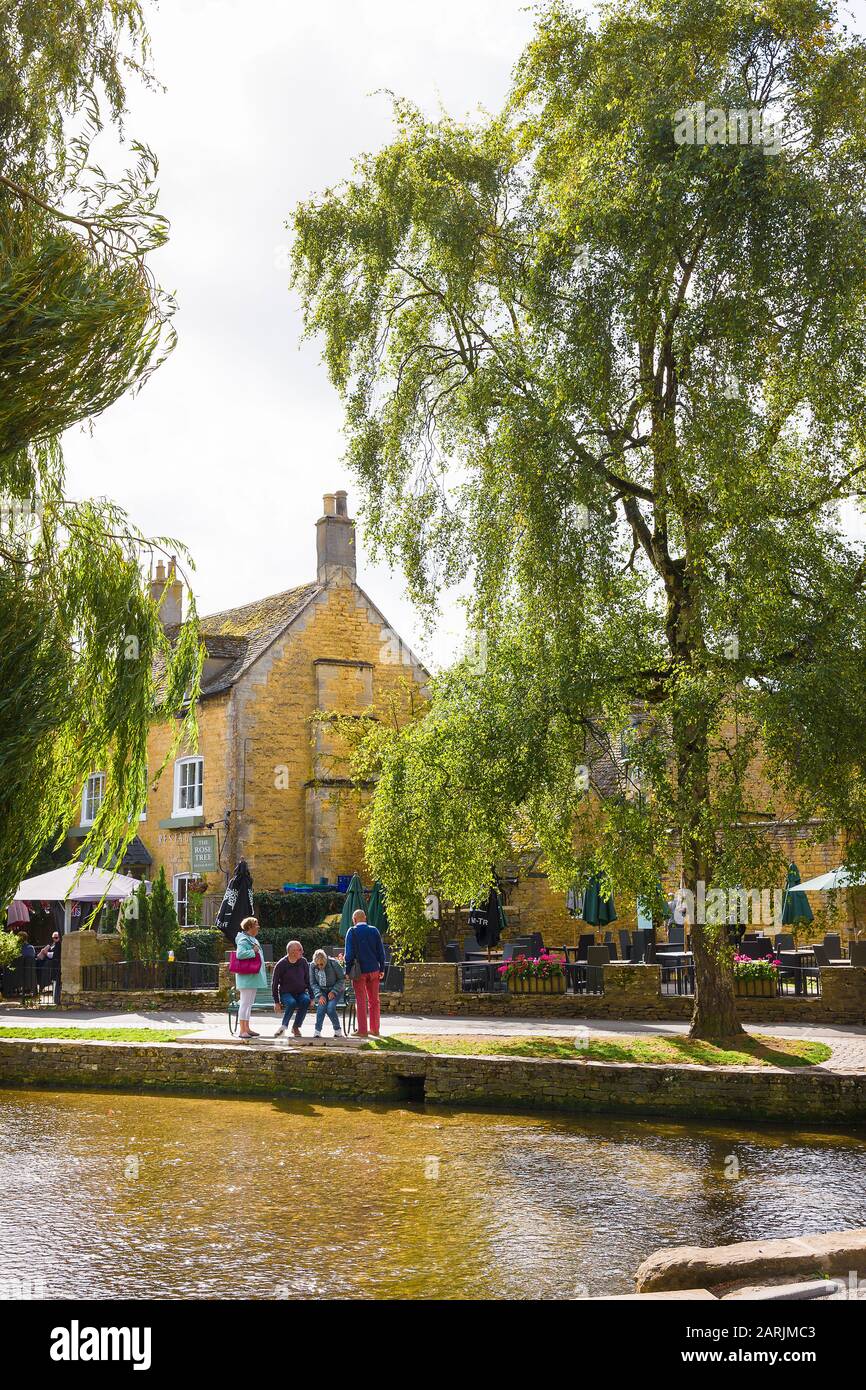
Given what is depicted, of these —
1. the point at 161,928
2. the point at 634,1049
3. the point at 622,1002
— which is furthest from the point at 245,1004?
the point at 161,928

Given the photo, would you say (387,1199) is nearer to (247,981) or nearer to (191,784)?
(247,981)

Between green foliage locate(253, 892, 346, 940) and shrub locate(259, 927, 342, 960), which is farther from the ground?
green foliage locate(253, 892, 346, 940)

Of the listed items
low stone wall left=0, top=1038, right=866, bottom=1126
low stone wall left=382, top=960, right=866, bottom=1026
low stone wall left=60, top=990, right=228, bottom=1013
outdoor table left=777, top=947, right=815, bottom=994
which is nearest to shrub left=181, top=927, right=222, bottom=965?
low stone wall left=60, top=990, right=228, bottom=1013

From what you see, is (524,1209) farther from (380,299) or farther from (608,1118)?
(380,299)

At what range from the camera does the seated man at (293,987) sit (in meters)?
17.1

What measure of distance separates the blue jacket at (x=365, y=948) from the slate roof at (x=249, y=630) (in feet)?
46.9

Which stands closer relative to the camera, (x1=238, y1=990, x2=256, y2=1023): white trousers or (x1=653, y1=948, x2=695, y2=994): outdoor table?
(x1=238, y1=990, x2=256, y2=1023): white trousers

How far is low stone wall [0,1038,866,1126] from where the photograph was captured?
41.2ft

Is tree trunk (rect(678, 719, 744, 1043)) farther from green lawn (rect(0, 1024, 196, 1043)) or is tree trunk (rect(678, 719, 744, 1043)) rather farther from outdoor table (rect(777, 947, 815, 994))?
green lawn (rect(0, 1024, 196, 1043))

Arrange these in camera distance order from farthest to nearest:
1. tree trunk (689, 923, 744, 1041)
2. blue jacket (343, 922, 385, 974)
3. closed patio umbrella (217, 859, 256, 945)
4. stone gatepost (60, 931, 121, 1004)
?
stone gatepost (60, 931, 121, 1004)
closed patio umbrella (217, 859, 256, 945)
blue jacket (343, 922, 385, 974)
tree trunk (689, 923, 744, 1041)

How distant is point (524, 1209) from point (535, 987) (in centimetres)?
1088

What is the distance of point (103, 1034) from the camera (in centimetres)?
1719

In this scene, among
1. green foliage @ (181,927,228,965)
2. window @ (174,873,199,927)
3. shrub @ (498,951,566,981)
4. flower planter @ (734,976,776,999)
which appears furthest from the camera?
window @ (174,873,199,927)

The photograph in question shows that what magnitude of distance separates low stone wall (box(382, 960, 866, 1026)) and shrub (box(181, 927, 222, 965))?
19.8 ft
